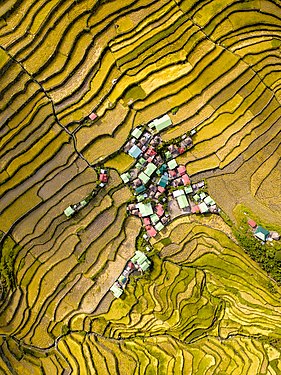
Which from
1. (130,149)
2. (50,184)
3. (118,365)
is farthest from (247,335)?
(50,184)

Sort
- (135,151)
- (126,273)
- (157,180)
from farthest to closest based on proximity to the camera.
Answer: (126,273), (157,180), (135,151)

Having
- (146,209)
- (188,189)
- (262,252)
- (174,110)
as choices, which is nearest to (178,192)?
(188,189)

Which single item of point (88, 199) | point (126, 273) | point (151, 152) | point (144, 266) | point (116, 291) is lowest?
point (116, 291)

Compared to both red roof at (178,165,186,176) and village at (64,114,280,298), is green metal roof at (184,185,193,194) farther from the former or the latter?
red roof at (178,165,186,176)

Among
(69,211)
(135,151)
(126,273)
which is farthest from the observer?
(126,273)

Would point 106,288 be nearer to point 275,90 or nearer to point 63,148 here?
point 63,148

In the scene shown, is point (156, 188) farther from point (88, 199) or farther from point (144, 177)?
point (88, 199)

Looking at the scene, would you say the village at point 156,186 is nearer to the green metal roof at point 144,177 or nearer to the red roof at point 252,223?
the green metal roof at point 144,177

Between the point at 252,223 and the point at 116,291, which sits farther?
the point at 116,291
